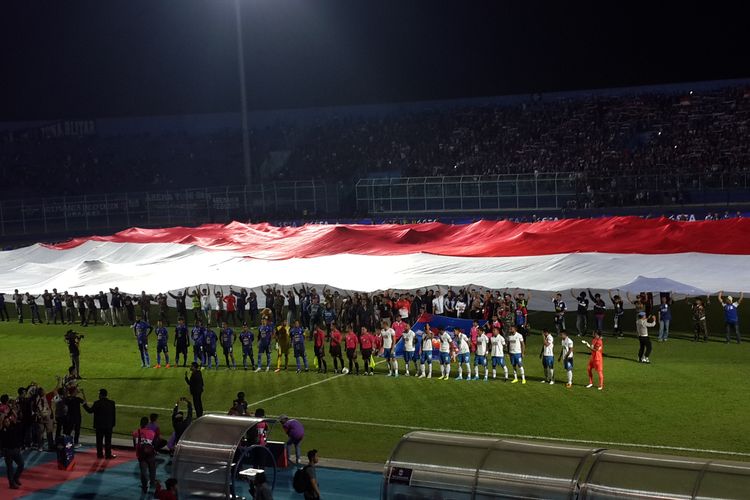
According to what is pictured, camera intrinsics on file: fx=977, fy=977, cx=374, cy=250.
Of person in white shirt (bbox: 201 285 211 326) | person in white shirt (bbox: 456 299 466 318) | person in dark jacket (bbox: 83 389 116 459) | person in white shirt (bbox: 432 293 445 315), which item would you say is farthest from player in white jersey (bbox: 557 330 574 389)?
person in white shirt (bbox: 201 285 211 326)

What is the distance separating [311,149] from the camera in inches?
2618

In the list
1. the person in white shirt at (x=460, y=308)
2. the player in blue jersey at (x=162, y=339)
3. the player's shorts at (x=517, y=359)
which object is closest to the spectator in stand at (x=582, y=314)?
the person in white shirt at (x=460, y=308)

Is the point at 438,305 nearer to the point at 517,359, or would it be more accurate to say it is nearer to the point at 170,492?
the point at 517,359

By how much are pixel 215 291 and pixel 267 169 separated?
1221 inches

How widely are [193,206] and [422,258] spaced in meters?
28.3

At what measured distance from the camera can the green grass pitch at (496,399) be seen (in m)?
19.3

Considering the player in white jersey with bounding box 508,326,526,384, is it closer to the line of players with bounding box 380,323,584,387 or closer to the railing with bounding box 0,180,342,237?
the line of players with bounding box 380,323,584,387

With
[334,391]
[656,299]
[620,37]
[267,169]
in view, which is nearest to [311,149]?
[267,169]

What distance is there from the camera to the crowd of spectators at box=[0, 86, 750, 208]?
50969 millimetres

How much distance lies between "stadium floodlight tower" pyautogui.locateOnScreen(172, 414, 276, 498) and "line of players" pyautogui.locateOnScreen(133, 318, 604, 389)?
→ 1156cm

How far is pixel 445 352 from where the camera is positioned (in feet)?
82.5

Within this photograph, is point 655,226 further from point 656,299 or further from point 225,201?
point 225,201

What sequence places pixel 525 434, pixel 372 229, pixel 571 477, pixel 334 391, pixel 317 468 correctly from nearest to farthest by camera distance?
pixel 571 477 < pixel 317 468 < pixel 525 434 < pixel 334 391 < pixel 372 229

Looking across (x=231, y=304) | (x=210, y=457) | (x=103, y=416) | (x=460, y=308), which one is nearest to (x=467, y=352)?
(x=460, y=308)
